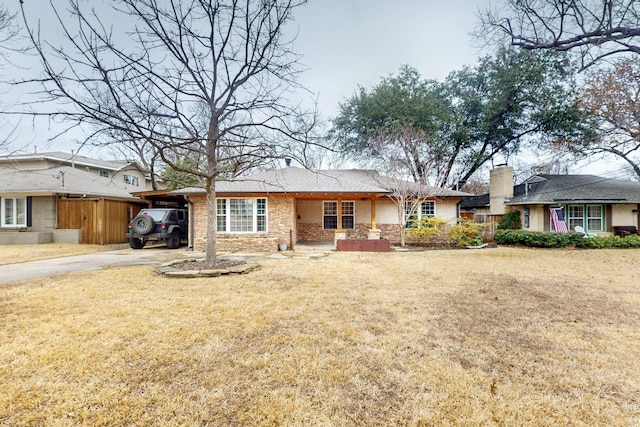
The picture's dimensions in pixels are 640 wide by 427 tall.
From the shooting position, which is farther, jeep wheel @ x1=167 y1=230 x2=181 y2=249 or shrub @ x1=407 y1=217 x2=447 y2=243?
shrub @ x1=407 y1=217 x2=447 y2=243

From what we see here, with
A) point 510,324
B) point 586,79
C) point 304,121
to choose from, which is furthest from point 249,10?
point 586,79

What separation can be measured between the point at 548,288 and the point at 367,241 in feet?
22.1

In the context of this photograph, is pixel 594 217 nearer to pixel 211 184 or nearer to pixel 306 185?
pixel 306 185

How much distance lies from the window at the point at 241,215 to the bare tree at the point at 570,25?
10698 millimetres

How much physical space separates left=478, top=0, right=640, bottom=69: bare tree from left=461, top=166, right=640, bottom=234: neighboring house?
7662 millimetres

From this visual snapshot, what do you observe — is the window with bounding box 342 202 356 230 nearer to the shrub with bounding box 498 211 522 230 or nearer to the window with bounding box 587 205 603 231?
the shrub with bounding box 498 211 522 230

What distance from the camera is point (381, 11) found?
11.3 m

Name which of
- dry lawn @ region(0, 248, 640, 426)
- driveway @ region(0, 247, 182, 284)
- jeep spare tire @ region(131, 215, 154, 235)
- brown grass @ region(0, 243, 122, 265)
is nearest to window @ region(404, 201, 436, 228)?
dry lawn @ region(0, 248, 640, 426)

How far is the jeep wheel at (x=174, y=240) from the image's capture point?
12797 millimetres

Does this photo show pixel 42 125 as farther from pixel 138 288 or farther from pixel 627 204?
pixel 627 204

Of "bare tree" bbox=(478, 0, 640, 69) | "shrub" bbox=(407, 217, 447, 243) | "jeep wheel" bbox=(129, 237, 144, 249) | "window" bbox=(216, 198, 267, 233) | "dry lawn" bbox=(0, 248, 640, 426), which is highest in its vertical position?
"bare tree" bbox=(478, 0, 640, 69)

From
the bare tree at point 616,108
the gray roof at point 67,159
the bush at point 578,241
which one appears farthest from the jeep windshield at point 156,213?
the bare tree at point 616,108

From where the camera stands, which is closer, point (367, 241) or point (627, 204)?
point (367, 241)

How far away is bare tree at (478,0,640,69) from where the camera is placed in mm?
7586
